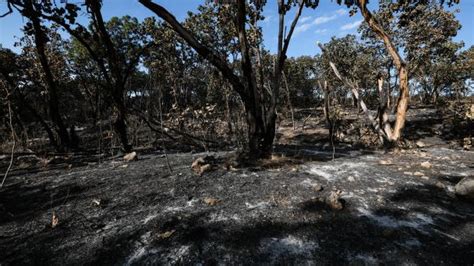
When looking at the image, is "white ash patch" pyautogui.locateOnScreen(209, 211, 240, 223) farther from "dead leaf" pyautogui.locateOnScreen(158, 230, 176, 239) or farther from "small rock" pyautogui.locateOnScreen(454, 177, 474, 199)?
"small rock" pyautogui.locateOnScreen(454, 177, 474, 199)

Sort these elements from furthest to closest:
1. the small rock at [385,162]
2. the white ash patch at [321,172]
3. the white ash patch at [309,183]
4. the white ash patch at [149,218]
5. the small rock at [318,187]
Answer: the small rock at [385,162], the white ash patch at [321,172], the white ash patch at [309,183], the small rock at [318,187], the white ash patch at [149,218]

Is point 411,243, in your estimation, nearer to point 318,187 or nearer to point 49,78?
point 318,187

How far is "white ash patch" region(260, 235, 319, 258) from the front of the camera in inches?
74.0

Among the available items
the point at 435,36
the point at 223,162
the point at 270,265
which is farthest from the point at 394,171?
the point at 435,36

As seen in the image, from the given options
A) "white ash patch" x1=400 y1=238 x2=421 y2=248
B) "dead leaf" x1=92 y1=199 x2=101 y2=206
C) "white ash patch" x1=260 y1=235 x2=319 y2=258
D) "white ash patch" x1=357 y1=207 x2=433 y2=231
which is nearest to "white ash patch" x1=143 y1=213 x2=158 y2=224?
"dead leaf" x1=92 y1=199 x2=101 y2=206

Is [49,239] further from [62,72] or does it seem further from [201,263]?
[62,72]

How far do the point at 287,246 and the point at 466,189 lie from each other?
2096 mm

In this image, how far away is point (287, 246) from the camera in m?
1.95

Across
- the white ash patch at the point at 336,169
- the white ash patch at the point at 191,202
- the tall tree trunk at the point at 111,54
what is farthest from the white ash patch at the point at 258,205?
the tall tree trunk at the point at 111,54

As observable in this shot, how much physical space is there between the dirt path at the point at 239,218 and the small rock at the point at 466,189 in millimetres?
76

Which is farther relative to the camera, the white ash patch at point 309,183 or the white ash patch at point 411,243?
the white ash patch at point 309,183

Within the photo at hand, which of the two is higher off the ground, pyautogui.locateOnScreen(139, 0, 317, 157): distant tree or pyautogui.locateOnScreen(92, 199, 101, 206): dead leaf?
pyautogui.locateOnScreen(139, 0, 317, 157): distant tree

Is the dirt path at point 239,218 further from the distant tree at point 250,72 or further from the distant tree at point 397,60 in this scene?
the distant tree at point 397,60

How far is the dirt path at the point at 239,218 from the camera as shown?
74.9 inches
